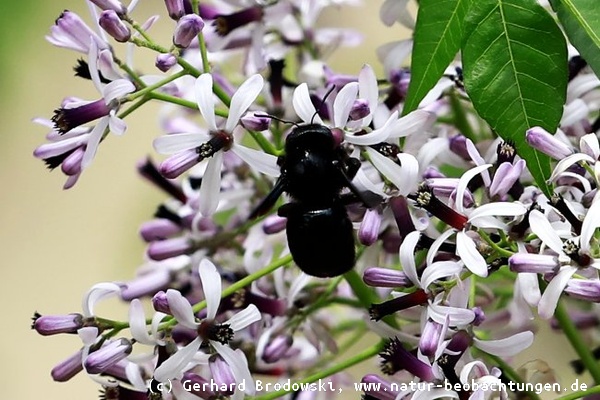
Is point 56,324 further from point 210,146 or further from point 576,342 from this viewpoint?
point 576,342

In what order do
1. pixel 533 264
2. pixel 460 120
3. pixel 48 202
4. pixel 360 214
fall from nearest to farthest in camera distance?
pixel 533 264 → pixel 360 214 → pixel 460 120 → pixel 48 202

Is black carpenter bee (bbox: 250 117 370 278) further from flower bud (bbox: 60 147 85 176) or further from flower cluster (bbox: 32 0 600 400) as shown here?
flower bud (bbox: 60 147 85 176)

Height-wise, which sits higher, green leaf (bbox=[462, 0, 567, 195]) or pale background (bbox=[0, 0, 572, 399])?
green leaf (bbox=[462, 0, 567, 195])

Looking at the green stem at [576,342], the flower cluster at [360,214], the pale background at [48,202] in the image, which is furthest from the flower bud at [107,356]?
the pale background at [48,202]

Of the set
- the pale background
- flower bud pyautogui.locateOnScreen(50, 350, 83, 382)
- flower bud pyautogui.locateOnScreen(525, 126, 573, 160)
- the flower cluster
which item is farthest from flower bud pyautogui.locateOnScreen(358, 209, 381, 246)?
the pale background

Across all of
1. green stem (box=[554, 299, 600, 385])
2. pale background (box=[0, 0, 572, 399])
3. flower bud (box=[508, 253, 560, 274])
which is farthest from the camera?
pale background (box=[0, 0, 572, 399])

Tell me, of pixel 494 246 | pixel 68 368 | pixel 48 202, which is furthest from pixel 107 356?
pixel 48 202

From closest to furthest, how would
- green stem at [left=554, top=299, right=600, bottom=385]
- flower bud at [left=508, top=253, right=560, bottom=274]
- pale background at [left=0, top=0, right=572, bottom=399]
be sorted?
flower bud at [left=508, top=253, right=560, bottom=274], green stem at [left=554, top=299, right=600, bottom=385], pale background at [left=0, top=0, right=572, bottom=399]
